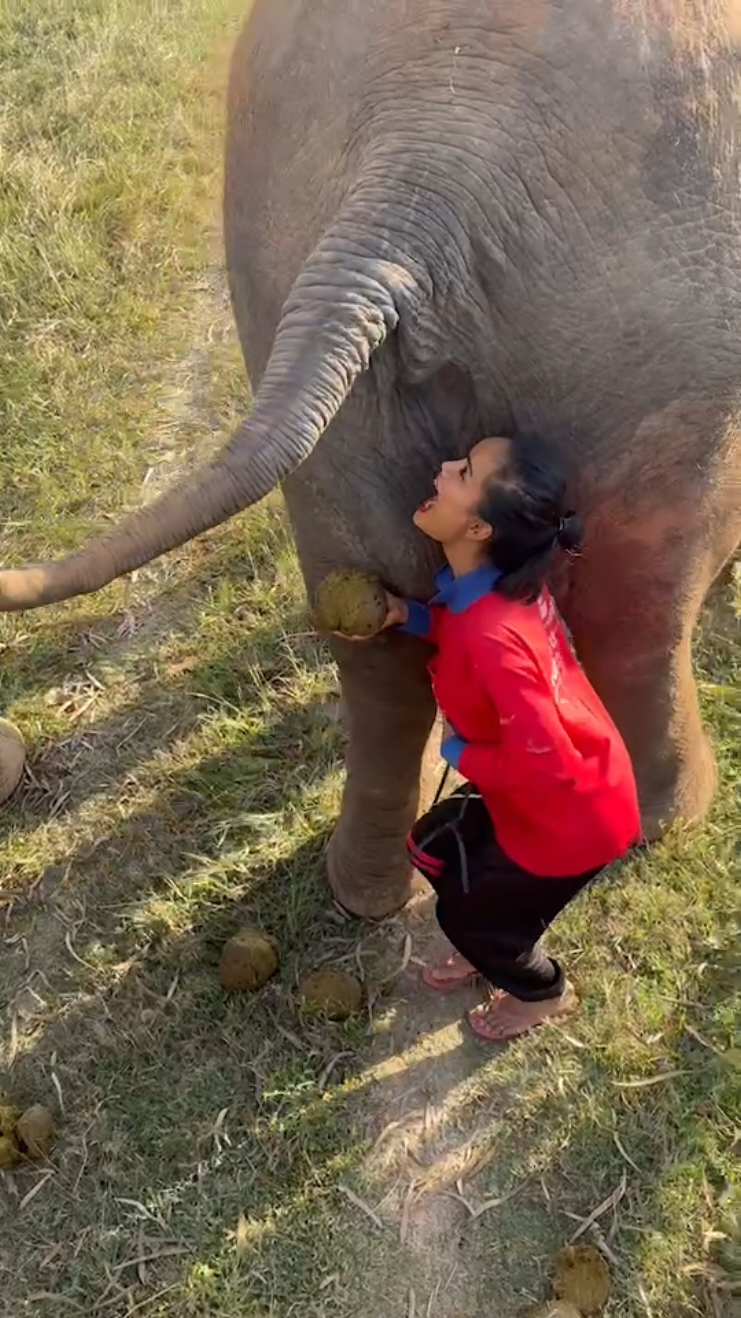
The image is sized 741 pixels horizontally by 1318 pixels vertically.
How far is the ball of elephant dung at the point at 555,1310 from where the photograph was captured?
2275mm

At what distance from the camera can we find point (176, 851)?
2.99 metres

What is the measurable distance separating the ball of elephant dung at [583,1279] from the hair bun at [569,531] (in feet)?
4.59

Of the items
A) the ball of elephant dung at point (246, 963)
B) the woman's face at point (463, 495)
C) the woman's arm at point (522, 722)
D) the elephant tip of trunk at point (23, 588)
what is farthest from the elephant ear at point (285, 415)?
the ball of elephant dung at point (246, 963)

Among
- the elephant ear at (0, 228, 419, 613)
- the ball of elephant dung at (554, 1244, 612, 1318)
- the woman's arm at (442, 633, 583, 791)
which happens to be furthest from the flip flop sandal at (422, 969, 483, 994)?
the elephant ear at (0, 228, 419, 613)

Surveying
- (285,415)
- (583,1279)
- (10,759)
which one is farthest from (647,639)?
(10,759)

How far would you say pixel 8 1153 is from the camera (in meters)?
2.48

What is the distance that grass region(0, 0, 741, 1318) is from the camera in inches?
95.1

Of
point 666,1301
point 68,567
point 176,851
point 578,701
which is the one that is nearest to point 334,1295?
point 666,1301

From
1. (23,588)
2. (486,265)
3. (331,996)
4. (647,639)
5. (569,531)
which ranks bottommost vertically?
(331,996)

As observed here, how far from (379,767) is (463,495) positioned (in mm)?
843

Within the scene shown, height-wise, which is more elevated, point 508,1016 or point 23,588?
point 23,588

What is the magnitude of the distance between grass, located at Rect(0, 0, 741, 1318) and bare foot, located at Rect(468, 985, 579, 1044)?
50mm

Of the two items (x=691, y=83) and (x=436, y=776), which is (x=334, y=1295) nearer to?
(x=436, y=776)

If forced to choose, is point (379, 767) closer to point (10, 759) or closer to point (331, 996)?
point (331, 996)
